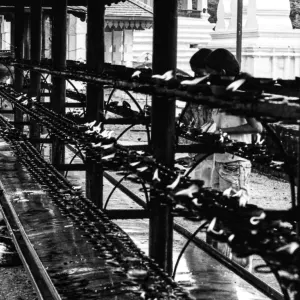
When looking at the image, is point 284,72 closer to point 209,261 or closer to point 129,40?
point 129,40

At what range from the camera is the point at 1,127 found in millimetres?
8672

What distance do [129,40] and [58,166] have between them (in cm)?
2874

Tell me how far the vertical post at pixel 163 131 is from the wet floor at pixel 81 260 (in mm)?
189

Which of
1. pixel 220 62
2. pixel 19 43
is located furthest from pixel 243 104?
pixel 19 43

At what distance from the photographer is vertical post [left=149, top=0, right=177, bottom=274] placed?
4.50m

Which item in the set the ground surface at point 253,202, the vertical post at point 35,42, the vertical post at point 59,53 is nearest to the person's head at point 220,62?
the ground surface at point 253,202

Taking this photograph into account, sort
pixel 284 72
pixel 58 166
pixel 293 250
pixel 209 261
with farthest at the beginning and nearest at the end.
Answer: pixel 284 72 < pixel 58 166 < pixel 209 261 < pixel 293 250

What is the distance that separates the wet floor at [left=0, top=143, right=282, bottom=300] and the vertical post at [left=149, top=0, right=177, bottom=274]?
0.19m

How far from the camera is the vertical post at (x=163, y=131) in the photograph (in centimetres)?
450

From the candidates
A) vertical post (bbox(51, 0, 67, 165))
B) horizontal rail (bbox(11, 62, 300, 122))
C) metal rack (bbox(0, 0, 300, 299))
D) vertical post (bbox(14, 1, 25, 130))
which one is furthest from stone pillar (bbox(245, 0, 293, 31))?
horizontal rail (bbox(11, 62, 300, 122))

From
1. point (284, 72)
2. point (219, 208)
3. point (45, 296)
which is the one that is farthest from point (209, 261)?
point (284, 72)

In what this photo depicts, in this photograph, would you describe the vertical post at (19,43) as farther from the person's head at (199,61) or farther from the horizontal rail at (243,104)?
the horizontal rail at (243,104)

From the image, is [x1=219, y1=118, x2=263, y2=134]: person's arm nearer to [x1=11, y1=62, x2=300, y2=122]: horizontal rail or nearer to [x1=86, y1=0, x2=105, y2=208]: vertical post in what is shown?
[x1=11, y1=62, x2=300, y2=122]: horizontal rail

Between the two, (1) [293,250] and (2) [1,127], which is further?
(2) [1,127]
